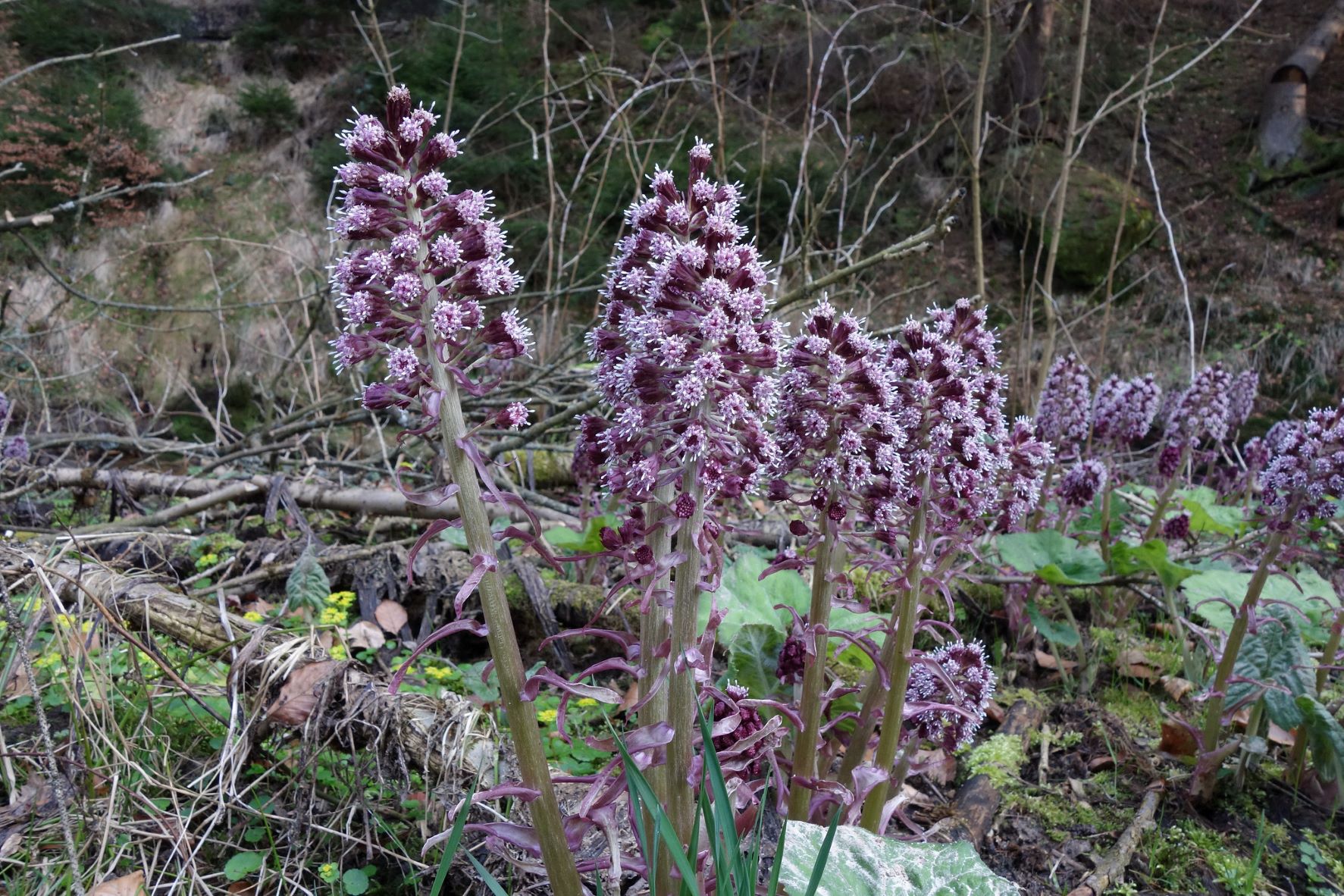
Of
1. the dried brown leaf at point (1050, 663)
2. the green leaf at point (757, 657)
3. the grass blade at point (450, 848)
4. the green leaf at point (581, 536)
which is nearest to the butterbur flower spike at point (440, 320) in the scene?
the grass blade at point (450, 848)

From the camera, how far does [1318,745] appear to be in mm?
2500

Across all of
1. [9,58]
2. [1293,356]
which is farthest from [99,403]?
[1293,356]

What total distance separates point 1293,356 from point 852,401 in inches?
391

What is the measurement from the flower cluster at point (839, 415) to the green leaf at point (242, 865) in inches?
56.8

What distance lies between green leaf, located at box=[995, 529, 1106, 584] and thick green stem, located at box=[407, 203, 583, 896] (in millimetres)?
2179

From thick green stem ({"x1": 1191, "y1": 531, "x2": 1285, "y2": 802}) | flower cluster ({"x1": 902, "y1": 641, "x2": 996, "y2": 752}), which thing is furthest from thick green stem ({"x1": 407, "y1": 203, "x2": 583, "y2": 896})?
thick green stem ({"x1": 1191, "y1": 531, "x2": 1285, "y2": 802})

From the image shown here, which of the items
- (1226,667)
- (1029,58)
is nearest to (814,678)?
(1226,667)

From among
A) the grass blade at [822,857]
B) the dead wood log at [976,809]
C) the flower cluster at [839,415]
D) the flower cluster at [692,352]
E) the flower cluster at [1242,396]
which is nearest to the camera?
the grass blade at [822,857]

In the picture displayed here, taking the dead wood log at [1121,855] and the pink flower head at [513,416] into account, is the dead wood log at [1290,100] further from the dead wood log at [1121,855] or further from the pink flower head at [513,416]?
the pink flower head at [513,416]

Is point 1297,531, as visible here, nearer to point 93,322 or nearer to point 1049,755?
point 1049,755

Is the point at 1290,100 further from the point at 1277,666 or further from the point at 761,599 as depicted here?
the point at 761,599

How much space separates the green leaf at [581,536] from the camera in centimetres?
334

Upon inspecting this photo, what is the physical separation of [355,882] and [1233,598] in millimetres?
2832

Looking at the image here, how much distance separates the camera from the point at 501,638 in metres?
1.47
